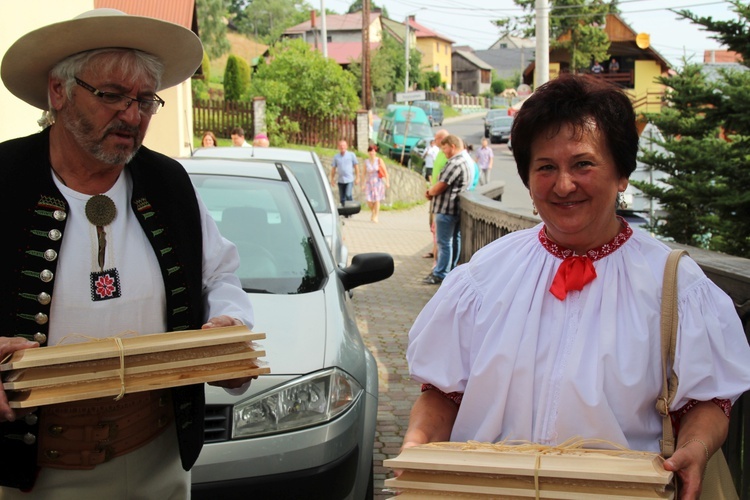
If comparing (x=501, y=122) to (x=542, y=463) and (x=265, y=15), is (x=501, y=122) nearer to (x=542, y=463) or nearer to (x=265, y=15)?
(x=542, y=463)

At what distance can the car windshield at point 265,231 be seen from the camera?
15.8 feet

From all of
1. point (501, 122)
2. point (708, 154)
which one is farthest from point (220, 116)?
point (501, 122)

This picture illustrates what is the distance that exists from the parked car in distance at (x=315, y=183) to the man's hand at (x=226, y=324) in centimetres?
565

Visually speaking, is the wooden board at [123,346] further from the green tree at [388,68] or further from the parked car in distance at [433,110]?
the parked car in distance at [433,110]

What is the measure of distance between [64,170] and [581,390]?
5.23 ft

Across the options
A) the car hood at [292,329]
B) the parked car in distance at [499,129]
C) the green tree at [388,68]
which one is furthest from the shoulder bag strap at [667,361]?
the green tree at [388,68]

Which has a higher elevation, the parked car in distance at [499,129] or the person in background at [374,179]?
the parked car in distance at [499,129]

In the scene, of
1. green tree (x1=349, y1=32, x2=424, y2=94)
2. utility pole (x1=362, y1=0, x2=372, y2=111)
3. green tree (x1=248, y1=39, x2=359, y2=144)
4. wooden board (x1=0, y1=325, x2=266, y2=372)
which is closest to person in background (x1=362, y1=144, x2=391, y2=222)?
green tree (x1=248, y1=39, x2=359, y2=144)

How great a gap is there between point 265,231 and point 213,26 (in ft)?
280

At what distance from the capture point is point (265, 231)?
5254 millimetres

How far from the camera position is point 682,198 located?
859 centimetres

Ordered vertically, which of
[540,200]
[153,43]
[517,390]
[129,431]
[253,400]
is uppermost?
[153,43]

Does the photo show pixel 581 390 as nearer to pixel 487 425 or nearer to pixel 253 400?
pixel 487 425

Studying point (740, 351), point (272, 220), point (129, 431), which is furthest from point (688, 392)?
point (272, 220)
